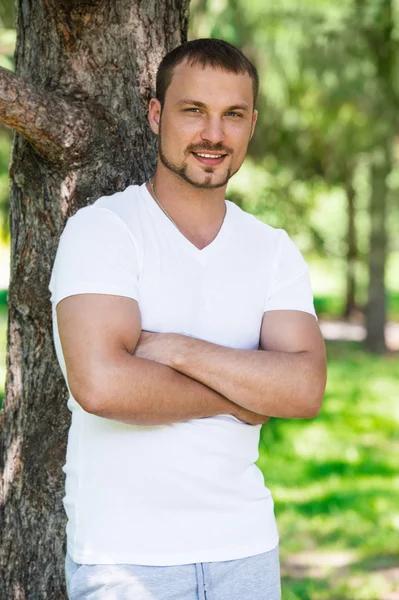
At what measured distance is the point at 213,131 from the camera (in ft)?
7.23

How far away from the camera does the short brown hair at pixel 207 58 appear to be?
2234 mm

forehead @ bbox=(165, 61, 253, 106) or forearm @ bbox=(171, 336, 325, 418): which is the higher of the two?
forehead @ bbox=(165, 61, 253, 106)

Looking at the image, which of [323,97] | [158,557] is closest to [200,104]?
[158,557]

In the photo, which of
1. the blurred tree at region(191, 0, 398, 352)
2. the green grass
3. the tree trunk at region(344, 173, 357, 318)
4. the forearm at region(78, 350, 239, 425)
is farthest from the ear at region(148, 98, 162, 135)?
the tree trunk at region(344, 173, 357, 318)

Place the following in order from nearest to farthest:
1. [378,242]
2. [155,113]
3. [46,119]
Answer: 1. [155,113]
2. [46,119]
3. [378,242]

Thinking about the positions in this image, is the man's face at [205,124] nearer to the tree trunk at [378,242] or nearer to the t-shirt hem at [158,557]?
the t-shirt hem at [158,557]

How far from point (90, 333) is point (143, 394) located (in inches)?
6.9

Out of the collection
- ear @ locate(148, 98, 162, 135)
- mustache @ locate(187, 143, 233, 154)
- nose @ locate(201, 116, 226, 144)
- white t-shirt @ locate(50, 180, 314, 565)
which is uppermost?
ear @ locate(148, 98, 162, 135)

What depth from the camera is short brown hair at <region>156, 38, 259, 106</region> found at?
2234 millimetres

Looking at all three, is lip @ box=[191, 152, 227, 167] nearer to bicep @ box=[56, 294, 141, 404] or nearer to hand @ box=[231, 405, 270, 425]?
bicep @ box=[56, 294, 141, 404]

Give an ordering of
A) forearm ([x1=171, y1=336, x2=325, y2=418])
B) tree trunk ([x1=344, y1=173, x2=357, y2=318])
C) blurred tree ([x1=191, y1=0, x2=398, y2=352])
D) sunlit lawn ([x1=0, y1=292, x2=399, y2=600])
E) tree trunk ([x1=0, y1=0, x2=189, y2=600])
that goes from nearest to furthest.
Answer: forearm ([x1=171, y1=336, x2=325, y2=418]) < tree trunk ([x1=0, y1=0, x2=189, y2=600]) < sunlit lawn ([x1=0, y1=292, x2=399, y2=600]) < blurred tree ([x1=191, y1=0, x2=398, y2=352]) < tree trunk ([x1=344, y1=173, x2=357, y2=318])

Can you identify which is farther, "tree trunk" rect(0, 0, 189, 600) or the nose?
"tree trunk" rect(0, 0, 189, 600)

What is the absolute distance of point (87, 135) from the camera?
2.60 m

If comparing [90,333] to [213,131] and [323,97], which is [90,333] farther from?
[323,97]
